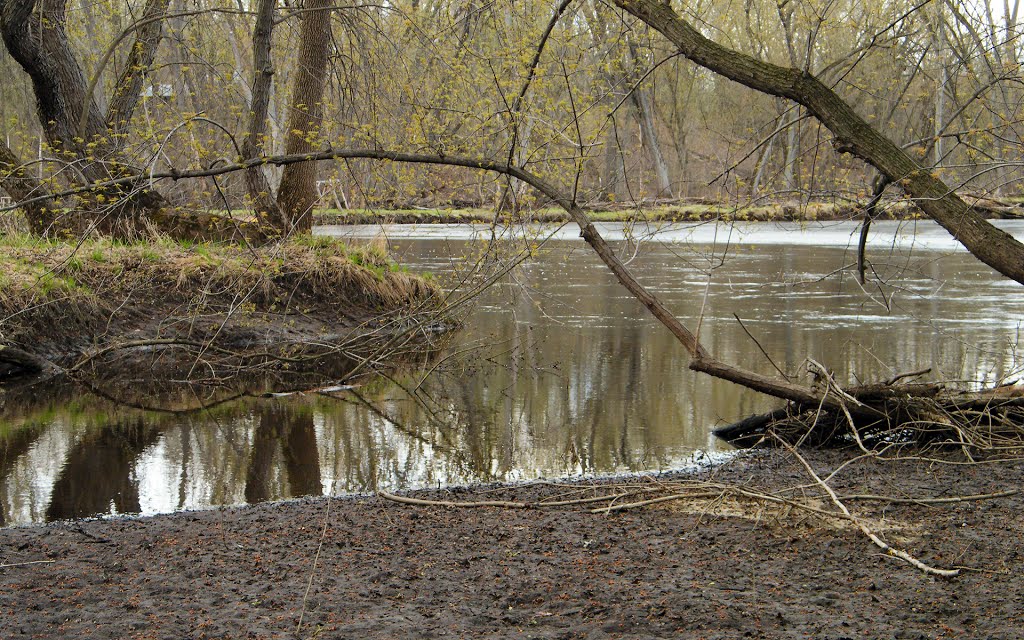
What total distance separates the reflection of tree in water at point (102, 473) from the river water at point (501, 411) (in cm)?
2

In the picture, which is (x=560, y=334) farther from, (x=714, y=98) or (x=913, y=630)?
(x=714, y=98)

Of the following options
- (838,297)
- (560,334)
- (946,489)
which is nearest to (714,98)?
(838,297)

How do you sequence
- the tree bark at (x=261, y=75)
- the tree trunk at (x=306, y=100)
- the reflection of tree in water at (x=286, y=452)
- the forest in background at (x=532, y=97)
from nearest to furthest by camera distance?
1. the reflection of tree in water at (x=286, y=452)
2. the forest in background at (x=532, y=97)
3. the tree bark at (x=261, y=75)
4. the tree trunk at (x=306, y=100)

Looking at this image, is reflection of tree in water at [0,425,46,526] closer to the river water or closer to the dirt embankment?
the river water

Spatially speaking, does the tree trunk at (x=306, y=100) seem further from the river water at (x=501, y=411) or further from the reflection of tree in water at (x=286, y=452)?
the reflection of tree in water at (x=286, y=452)

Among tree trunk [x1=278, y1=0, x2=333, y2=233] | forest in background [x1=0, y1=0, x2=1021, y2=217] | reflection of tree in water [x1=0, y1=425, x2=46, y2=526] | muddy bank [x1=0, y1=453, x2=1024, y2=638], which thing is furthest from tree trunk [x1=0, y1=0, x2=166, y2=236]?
muddy bank [x1=0, y1=453, x2=1024, y2=638]

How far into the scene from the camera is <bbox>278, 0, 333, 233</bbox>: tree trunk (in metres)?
12.6

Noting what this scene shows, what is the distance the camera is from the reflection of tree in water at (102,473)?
602 centimetres

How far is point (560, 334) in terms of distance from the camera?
12.8 m

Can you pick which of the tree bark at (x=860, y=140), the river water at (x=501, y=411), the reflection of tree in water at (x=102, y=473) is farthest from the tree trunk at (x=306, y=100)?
the tree bark at (x=860, y=140)

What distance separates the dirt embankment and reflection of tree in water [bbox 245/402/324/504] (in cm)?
130

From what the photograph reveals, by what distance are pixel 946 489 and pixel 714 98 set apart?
40.2m

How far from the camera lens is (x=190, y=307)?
37.6ft

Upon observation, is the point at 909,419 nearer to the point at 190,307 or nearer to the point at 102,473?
the point at 102,473
